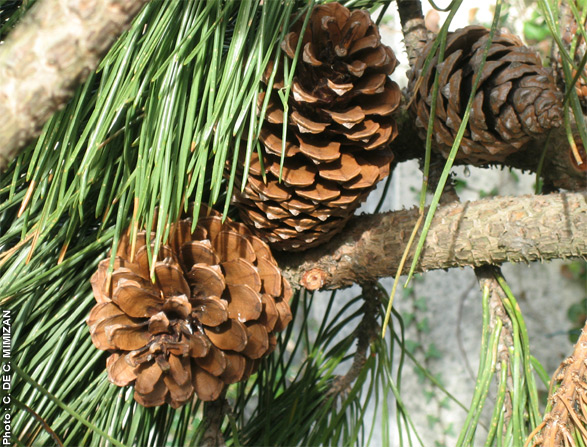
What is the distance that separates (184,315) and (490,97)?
0.74ft

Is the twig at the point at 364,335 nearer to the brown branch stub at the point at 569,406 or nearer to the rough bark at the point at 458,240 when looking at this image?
the rough bark at the point at 458,240

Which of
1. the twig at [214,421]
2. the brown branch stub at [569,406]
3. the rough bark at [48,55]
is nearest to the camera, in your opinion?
the rough bark at [48,55]

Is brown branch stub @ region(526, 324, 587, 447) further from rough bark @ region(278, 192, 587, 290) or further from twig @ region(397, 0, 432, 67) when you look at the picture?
twig @ region(397, 0, 432, 67)

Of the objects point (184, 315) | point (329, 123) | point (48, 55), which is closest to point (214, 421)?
point (184, 315)

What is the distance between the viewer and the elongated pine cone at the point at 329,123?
33 cm

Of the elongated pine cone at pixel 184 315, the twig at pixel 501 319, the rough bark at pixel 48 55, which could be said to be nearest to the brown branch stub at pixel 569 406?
the twig at pixel 501 319

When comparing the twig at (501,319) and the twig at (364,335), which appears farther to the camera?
the twig at (364,335)

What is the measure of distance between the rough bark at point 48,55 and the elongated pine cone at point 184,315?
200 mm

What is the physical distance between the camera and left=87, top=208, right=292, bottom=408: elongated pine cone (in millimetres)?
320

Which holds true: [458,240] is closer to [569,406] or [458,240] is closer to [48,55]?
[569,406]

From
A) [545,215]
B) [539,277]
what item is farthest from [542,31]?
[545,215]

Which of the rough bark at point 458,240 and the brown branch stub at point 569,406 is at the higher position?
the rough bark at point 458,240

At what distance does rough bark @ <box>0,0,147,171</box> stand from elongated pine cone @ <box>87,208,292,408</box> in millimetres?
200

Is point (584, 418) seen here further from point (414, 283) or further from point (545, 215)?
point (414, 283)
